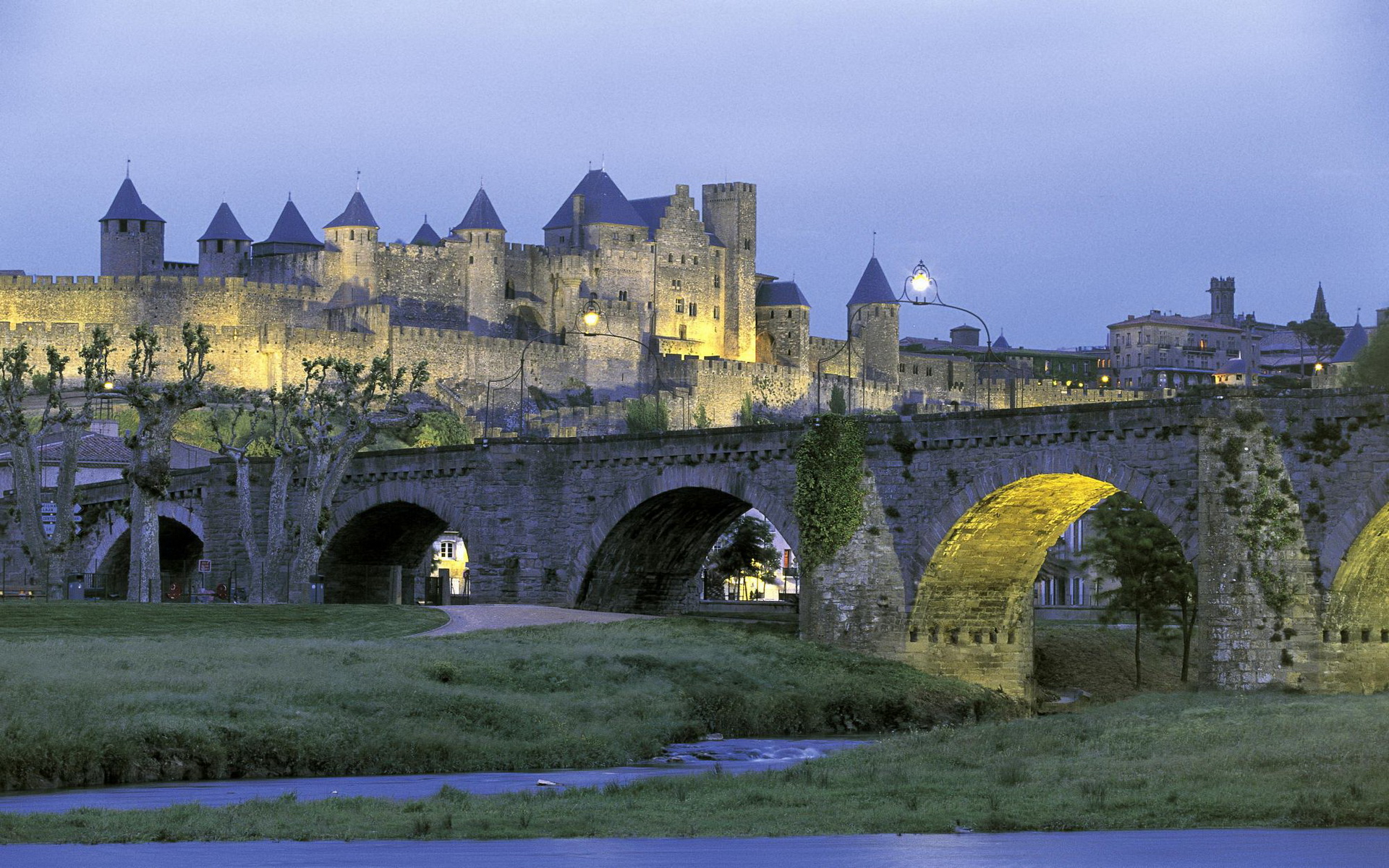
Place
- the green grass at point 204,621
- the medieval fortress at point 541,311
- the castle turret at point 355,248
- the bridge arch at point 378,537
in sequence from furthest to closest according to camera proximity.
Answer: the castle turret at point 355,248
the medieval fortress at point 541,311
the bridge arch at point 378,537
the green grass at point 204,621

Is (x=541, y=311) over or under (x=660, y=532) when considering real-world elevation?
over

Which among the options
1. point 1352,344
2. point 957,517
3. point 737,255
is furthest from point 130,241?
point 957,517

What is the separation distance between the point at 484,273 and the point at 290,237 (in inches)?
643

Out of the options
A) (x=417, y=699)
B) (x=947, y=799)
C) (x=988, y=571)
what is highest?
(x=988, y=571)

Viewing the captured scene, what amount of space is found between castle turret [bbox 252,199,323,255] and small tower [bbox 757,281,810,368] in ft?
101

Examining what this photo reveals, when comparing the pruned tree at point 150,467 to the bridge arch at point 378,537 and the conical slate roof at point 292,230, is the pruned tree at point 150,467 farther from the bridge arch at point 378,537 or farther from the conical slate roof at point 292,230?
the conical slate roof at point 292,230

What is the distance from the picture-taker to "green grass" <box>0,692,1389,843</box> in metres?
19.0

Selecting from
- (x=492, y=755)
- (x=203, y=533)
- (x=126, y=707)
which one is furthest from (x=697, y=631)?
(x=203, y=533)

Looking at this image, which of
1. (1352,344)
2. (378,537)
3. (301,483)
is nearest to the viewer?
(301,483)

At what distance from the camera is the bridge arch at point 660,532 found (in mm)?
46969

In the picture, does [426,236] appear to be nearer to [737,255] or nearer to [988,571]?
[737,255]

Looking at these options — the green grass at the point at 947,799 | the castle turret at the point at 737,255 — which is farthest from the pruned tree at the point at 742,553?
the castle turret at the point at 737,255

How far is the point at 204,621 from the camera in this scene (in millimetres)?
42781

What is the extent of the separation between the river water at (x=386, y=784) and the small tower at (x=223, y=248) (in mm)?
107861
